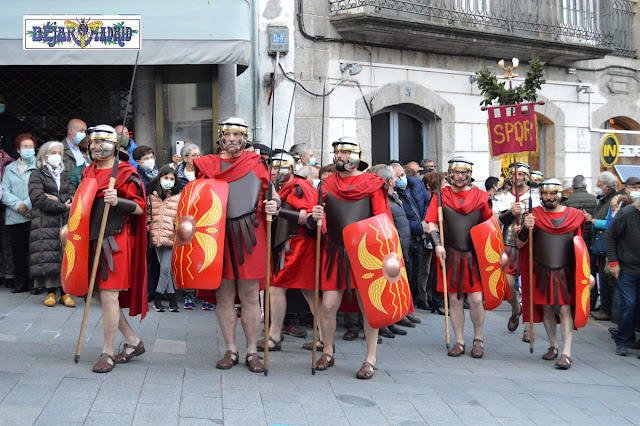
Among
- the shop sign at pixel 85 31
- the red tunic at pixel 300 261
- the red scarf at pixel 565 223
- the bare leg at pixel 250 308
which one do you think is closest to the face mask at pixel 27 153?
the shop sign at pixel 85 31

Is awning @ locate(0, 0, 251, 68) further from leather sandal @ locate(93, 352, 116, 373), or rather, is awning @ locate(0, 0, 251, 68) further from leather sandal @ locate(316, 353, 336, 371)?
leather sandal @ locate(93, 352, 116, 373)

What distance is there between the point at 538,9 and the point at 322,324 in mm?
11108

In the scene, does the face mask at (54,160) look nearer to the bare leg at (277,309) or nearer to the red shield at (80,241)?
the red shield at (80,241)

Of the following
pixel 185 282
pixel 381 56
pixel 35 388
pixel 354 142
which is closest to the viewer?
pixel 35 388

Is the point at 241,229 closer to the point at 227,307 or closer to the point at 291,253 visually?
the point at 227,307

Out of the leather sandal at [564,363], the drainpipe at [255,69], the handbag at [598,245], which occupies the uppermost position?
the drainpipe at [255,69]

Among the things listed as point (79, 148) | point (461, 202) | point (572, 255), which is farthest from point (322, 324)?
point (79, 148)

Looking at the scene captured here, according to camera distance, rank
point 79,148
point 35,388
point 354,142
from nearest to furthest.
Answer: point 35,388
point 354,142
point 79,148

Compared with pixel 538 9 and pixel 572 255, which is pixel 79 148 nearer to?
pixel 572 255

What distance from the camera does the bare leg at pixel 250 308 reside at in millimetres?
6266

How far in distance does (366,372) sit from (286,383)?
68 centimetres

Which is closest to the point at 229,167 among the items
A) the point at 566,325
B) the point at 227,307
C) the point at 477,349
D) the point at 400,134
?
the point at 227,307

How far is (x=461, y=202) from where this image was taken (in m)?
7.66

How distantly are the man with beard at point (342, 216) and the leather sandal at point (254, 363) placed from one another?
53 cm
